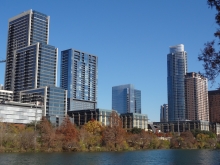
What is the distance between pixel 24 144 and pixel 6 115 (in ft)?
264

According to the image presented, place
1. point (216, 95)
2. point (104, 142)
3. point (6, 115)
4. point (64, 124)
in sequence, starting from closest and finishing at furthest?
point (216, 95) < point (64, 124) < point (104, 142) < point (6, 115)

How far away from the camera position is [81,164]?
4966 centimetres

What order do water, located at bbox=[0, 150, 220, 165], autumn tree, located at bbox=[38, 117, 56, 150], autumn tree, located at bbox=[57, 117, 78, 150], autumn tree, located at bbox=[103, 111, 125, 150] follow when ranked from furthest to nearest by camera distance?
autumn tree, located at bbox=[103, 111, 125, 150] → autumn tree, located at bbox=[57, 117, 78, 150] → autumn tree, located at bbox=[38, 117, 56, 150] → water, located at bbox=[0, 150, 220, 165]

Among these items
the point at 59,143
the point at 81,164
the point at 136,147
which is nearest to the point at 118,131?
the point at 136,147

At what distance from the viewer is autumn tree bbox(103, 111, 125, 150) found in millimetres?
104875

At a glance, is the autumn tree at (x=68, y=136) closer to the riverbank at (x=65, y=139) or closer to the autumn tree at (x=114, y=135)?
the riverbank at (x=65, y=139)

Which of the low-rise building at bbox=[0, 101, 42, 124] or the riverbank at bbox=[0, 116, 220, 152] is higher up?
the low-rise building at bbox=[0, 101, 42, 124]

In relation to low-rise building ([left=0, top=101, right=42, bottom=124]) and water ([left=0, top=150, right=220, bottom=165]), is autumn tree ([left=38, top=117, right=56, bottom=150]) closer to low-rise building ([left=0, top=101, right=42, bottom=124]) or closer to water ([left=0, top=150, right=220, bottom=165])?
water ([left=0, top=150, right=220, bottom=165])

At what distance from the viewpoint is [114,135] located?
10638cm

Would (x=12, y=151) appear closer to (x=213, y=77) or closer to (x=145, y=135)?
(x=145, y=135)

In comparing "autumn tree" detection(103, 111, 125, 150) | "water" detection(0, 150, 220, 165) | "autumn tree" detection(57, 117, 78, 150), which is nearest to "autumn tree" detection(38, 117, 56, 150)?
"autumn tree" detection(57, 117, 78, 150)

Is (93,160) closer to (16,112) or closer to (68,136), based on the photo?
(68,136)

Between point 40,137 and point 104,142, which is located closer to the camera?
point 40,137

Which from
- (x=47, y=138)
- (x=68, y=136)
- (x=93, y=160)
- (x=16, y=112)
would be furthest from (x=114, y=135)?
(x=16, y=112)
